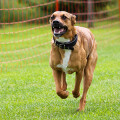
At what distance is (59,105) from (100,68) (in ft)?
12.0

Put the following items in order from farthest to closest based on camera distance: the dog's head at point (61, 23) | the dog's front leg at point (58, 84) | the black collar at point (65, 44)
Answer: the dog's front leg at point (58, 84)
the black collar at point (65, 44)
the dog's head at point (61, 23)

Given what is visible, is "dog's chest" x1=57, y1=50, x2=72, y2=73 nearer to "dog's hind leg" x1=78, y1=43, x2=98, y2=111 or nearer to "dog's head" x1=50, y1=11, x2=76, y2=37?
"dog's head" x1=50, y1=11, x2=76, y2=37

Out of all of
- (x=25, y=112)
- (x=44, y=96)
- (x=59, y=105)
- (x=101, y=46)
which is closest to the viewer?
(x=25, y=112)

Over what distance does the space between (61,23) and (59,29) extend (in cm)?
10

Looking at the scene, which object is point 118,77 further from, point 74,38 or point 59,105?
point 74,38

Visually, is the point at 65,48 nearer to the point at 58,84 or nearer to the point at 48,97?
the point at 58,84

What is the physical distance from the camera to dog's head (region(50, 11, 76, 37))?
495 cm

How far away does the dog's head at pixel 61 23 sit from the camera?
4.95 m

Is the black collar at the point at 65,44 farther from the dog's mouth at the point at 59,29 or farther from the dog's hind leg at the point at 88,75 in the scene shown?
the dog's hind leg at the point at 88,75

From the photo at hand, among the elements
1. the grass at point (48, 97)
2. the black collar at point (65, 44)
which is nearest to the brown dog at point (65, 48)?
the black collar at point (65, 44)

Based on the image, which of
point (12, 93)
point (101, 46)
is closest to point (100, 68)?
point (12, 93)

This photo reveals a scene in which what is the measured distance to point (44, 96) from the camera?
259 inches

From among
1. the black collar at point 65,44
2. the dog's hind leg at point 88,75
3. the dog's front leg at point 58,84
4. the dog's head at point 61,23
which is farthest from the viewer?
the dog's hind leg at point 88,75

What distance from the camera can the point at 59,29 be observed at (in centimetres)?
503
